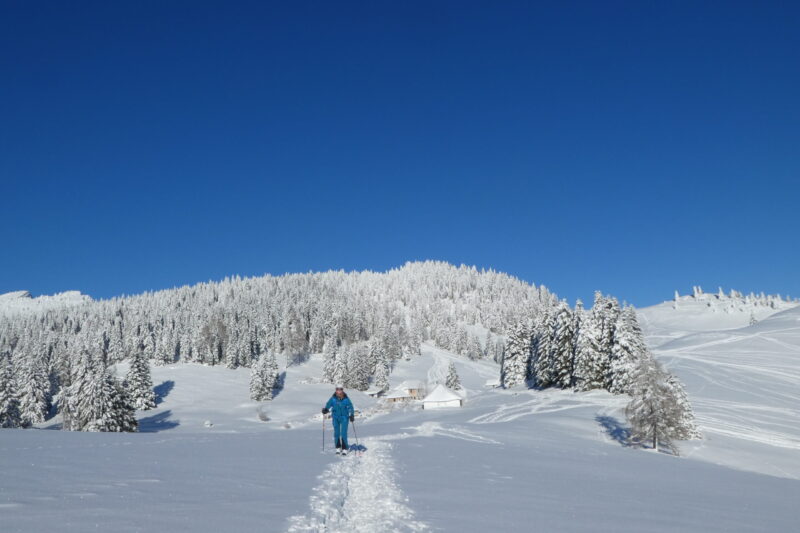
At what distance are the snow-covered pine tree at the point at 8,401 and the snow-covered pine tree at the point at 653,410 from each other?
65.2 m

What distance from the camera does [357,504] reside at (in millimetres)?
9469

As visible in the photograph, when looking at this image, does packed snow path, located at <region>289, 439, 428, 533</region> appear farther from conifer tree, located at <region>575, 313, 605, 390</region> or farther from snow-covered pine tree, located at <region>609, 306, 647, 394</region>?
conifer tree, located at <region>575, 313, 605, 390</region>

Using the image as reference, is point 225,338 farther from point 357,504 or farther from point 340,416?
point 357,504

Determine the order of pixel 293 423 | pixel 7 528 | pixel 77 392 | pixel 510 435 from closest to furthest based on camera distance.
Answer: pixel 7 528
pixel 510 435
pixel 77 392
pixel 293 423

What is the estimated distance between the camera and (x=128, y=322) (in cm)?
16462

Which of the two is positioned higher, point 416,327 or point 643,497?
point 416,327

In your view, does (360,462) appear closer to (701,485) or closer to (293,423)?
(701,485)

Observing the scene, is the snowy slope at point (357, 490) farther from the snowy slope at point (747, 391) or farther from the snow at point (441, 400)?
the snow at point (441, 400)

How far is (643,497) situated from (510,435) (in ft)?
69.2

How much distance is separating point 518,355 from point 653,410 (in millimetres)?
49106

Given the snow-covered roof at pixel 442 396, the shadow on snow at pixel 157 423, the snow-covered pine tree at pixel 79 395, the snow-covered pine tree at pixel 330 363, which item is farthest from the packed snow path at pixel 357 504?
the snow-covered pine tree at pixel 330 363

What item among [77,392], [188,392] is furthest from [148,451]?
[188,392]

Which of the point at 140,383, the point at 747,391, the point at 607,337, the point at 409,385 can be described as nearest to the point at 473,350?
the point at 409,385

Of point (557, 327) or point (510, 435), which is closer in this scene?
point (510, 435)
